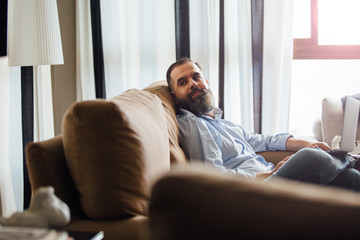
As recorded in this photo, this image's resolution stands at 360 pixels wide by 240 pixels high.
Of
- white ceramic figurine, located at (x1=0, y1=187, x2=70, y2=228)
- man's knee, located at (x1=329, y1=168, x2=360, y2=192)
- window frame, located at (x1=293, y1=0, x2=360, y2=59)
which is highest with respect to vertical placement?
window frame, located at (x1=293, y1=0, x2=360, y2=59)

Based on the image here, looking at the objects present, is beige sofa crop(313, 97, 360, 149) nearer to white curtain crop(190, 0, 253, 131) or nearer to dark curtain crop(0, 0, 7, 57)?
white curtain crop(190, 0, 253, 131)

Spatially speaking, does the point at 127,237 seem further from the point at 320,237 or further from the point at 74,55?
the point at 74,55

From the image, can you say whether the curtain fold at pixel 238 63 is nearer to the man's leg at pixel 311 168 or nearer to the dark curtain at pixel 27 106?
the dark curtain at pixel 27 106

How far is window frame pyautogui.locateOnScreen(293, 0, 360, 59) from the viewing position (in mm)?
3480

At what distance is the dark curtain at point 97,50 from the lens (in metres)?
3.46

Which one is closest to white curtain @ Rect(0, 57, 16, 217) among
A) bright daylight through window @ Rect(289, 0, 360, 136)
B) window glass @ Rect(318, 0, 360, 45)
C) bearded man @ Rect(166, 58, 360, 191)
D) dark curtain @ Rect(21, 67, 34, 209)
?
dark curtain @ Rect(21, 67, 34, 209)

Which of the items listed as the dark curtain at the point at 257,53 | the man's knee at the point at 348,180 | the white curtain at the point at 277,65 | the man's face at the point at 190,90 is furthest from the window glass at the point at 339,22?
the man's knee at the point at 348,180

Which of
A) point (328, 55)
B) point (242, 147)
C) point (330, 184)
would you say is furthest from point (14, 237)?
point (328, 55)

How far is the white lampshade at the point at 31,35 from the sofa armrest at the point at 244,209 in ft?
6.19

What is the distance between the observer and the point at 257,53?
336cm

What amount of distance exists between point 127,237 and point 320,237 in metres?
0.70

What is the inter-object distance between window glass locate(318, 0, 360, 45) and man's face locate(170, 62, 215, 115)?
4.56ft

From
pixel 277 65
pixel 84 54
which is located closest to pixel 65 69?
pixel 84 54

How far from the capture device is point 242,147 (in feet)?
8.09
